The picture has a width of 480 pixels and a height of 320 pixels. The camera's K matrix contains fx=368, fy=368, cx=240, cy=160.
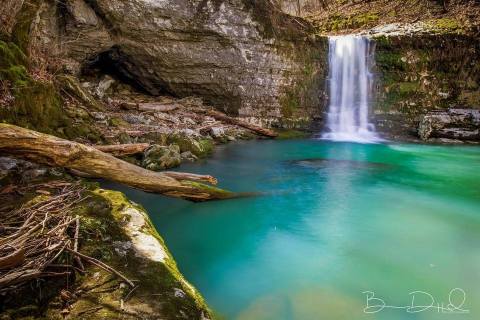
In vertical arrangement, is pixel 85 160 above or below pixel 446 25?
below

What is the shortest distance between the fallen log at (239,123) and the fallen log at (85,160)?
8.58 meters

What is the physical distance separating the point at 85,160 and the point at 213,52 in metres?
10.6

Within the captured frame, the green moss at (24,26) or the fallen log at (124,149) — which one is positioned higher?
the green moss at (24,26)

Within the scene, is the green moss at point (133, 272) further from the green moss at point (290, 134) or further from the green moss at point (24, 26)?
the green moss at point (290, 134)

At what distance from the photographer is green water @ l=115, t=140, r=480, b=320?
11.0 ft

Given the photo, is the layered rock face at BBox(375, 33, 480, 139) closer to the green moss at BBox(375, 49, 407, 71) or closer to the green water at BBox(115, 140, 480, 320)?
the green moss at BBox(375, 49, 407, 71)

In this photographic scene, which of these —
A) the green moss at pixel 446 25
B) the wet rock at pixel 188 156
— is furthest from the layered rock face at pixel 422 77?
the wet rock at pixel 188 156

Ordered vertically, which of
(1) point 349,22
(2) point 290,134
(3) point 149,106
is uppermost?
(1) point 349,22

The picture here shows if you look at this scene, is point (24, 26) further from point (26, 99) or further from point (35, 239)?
point (35, 239)

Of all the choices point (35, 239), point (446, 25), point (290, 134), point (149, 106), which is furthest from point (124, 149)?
point (446, 25)

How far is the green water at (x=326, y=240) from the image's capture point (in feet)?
11.0

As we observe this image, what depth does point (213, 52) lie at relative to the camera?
14.2 m

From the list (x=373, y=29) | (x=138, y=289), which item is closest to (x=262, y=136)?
(x=373, y=29)

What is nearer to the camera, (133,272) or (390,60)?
(133,272)
